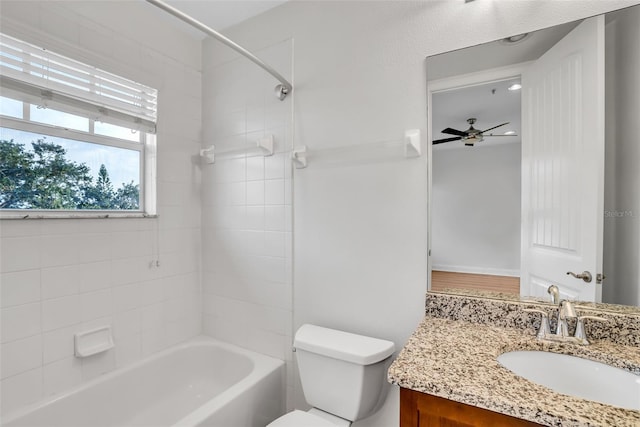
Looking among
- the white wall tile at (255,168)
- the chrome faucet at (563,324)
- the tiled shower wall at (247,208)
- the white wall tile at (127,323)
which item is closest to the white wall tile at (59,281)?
the white wall tile at (127,323)

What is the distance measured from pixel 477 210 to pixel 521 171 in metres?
0.23

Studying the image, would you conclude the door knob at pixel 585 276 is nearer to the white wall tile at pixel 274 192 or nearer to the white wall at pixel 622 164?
the white wall at pixel 622 164

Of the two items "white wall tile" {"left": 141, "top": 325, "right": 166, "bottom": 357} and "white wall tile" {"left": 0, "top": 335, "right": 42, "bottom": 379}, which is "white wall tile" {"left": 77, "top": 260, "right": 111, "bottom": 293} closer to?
"white wall tile" {"left": 0, "top": 335, "right": 42, "bottom": 379}

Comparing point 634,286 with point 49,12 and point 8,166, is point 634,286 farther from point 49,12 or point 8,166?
point 49,12

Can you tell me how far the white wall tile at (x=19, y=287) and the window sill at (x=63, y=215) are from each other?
0.26 metres

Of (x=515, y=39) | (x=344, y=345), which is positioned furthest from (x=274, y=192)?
(x=515, y=39)

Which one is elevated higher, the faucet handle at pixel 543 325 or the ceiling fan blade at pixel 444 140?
the ceiling fan blade at pixel 444 140

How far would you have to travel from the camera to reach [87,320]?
1646 millimetres

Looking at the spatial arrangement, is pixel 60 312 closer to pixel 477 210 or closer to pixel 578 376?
pixel 477 210

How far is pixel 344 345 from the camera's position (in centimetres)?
142

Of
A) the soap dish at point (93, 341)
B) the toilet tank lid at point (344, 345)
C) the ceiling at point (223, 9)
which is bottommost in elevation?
the soap dish at point (93, 341)

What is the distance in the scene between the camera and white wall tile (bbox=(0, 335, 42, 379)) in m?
1.37

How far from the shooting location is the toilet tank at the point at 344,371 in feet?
4.41

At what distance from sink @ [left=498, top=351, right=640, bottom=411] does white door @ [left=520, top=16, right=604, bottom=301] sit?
0.88 feet
